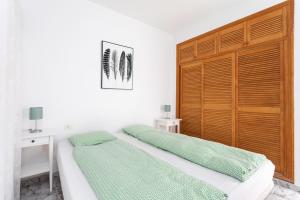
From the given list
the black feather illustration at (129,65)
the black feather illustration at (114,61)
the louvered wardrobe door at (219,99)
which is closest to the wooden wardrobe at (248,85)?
the louvered wardrobe door at (219,99)

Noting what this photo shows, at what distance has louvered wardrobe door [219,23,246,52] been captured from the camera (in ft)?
7.89

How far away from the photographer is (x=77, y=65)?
2.34m

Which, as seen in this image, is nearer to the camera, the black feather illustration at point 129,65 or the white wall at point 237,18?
the white wall at point 237,18

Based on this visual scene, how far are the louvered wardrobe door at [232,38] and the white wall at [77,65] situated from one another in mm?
1432

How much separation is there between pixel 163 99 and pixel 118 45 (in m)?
1.52

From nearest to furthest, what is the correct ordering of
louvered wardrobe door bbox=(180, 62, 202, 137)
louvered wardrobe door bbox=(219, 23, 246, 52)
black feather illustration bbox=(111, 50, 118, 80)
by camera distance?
louvered wardrobe door bbox=(219, 23, 246, 52) → black feather illustration bbox=(111, 50, 118, 80) → louvered wardrobe door bbox=(180, 62, 202, 137)

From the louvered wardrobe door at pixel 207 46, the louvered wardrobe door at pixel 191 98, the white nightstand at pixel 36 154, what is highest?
the louvered wardrobe door at pixel 207 46

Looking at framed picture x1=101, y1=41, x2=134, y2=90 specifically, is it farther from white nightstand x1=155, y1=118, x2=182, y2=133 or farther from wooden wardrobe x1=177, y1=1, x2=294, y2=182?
wooden wardrobe x1=177, y1=1, x2=294, y2=182

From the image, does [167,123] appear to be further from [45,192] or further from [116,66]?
[45,192]

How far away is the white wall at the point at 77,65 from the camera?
6.66ft

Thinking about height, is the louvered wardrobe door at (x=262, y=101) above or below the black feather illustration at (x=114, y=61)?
below

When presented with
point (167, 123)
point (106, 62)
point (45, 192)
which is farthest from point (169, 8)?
point (45, 192)

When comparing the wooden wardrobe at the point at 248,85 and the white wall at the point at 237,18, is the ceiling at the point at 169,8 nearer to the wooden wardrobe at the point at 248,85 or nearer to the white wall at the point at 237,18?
the white wall at the point at 237,18

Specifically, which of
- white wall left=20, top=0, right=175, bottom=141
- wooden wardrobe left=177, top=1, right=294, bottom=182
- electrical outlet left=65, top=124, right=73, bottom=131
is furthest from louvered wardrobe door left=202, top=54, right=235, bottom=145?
electrical outlet left=65, top=124, right=73, bottom=131
